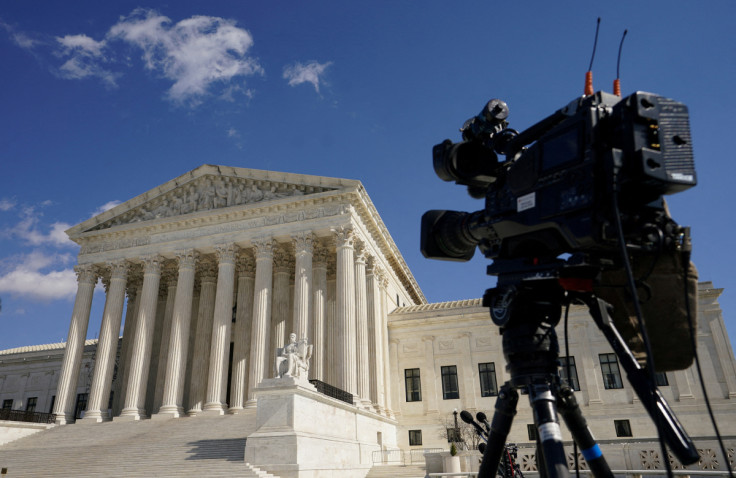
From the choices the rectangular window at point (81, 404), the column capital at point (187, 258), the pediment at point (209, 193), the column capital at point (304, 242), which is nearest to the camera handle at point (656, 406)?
the column capital at point (304, 242)

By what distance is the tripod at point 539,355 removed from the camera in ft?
8.64

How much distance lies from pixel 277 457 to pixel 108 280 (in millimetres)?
21570

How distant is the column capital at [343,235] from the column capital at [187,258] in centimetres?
901

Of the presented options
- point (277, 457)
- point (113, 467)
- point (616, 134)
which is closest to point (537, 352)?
point (616, 134)

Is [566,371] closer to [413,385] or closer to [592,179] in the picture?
[592,179]

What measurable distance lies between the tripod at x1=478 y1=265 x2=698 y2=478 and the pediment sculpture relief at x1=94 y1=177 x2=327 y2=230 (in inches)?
1086

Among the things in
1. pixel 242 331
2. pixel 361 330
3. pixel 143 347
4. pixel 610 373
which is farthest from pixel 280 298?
pixel 610 373

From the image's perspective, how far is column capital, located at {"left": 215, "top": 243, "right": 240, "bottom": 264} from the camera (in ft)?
99.3

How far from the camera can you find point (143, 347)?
98.2 feet

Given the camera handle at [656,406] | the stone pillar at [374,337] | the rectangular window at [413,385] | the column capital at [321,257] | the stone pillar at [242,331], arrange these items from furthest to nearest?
the rectangular window at [413,385], the column capital at [321,257], the stone pillar at [374,337], the stone pillar at [242,331], the camera handle at [656,406]

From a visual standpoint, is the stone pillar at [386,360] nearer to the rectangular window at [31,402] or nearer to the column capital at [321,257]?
the column capital at [321,257]

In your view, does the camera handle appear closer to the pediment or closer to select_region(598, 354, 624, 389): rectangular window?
the pediment

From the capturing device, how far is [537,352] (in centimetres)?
280

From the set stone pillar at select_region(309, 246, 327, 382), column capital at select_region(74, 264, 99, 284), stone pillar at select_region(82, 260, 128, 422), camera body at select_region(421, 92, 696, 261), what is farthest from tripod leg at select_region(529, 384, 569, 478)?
column capital at select_region(74, 264, 99, 284)
